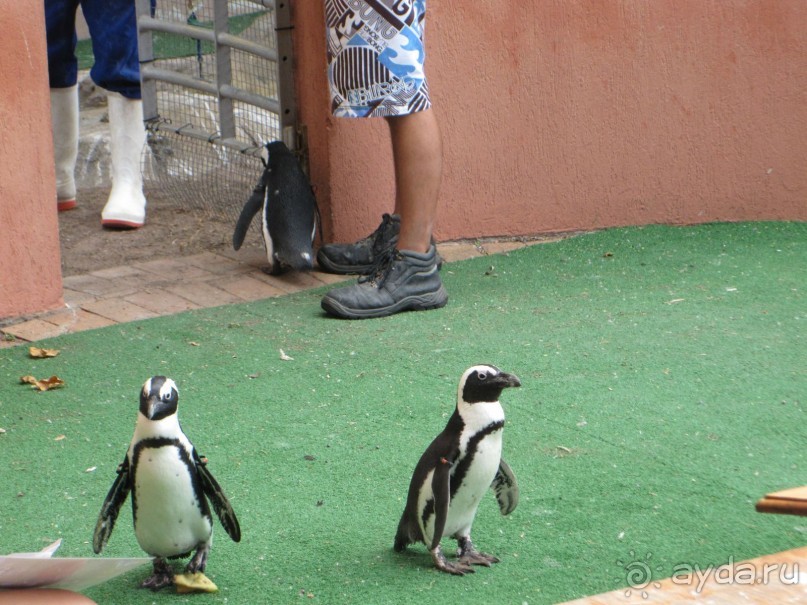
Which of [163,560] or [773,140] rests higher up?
[773,140]

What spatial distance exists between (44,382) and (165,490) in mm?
1495

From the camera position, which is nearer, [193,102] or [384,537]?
[384,537]

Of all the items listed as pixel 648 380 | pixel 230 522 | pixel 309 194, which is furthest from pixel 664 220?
pixel 230 522

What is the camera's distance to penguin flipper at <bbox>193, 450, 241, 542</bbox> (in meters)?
2.15

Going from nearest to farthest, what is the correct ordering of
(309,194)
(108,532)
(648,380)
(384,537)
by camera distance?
(108,532)
(384,537)
(648,380)
(309,194)

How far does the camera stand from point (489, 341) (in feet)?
12.3

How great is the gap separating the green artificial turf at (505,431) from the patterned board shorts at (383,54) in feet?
2.43

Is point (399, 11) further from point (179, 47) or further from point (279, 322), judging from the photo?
point (179, 47)

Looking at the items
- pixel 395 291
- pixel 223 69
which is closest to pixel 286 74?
pixel 223 69

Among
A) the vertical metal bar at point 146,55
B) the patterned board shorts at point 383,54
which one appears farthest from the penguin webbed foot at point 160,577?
the vertical metal bar at point 146,55

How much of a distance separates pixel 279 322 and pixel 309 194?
74 cm

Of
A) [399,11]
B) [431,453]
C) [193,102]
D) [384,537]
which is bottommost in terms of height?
[384,537]

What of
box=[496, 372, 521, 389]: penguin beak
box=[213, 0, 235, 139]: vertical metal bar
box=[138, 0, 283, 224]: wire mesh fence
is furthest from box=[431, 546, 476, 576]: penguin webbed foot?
box=[213, 0, 235, 139]: vertical metal bar

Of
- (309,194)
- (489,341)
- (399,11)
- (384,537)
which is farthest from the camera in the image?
(309,194)
